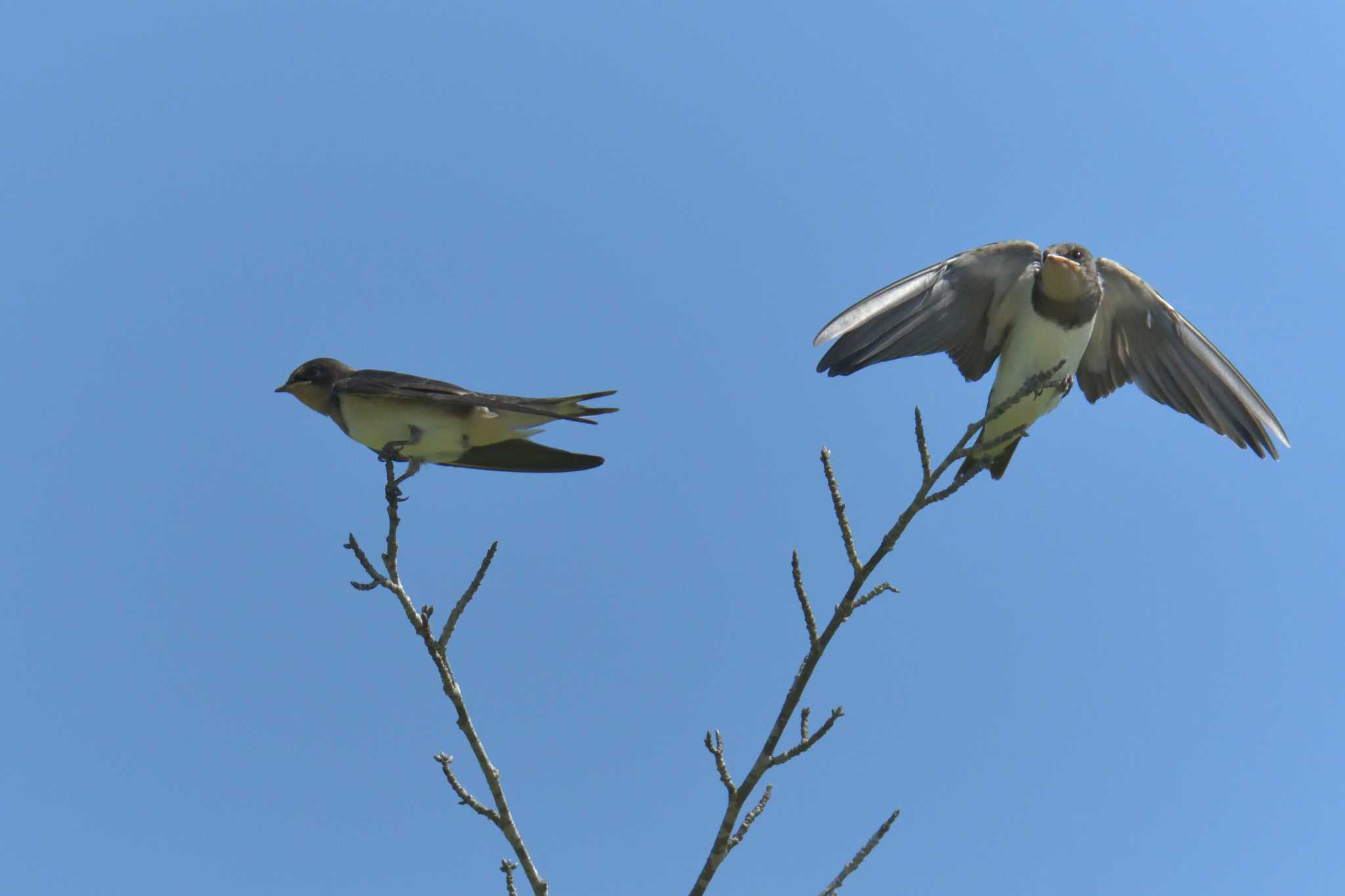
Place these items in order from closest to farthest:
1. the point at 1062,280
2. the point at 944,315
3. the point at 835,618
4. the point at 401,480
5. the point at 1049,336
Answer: the point at 835,618 → the point at 401,480 → the point at 1062,280 → the point at 1049,336 → the point at 944,315

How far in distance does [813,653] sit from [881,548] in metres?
0.32

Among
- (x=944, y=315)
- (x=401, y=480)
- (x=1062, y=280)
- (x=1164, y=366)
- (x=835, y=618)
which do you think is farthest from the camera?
(x=1164, y=366)

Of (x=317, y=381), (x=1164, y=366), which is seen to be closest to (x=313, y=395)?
(x=317, y=381)

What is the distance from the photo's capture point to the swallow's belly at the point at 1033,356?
668 cm

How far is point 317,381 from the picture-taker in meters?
6.23

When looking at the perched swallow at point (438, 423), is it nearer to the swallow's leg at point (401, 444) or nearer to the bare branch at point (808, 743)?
the swallow's leg at point (401, 444)

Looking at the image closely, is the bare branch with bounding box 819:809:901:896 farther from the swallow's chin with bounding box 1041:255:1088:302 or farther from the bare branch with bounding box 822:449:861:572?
the swallow's chin with bounding box 1041:255:1088:302

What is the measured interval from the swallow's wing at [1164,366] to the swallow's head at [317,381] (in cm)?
439

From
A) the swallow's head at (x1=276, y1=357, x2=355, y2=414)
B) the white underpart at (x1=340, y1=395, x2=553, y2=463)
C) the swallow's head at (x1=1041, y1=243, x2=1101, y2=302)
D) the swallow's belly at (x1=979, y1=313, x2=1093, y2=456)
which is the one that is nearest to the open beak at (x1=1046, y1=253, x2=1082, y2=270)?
the swallow's head at (x1=1041, y1=243, x2=1101, y2=302)

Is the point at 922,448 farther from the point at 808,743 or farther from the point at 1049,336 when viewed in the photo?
the point at 1049,336

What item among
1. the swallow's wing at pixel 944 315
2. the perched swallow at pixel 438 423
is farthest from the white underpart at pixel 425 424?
the swallow's wing at pixel 944 315

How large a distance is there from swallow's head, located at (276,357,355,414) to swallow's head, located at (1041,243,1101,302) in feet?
12.5

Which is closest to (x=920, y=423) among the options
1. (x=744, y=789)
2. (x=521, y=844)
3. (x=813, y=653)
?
(x=813, y=653)

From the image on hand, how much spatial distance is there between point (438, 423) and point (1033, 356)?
342cm
